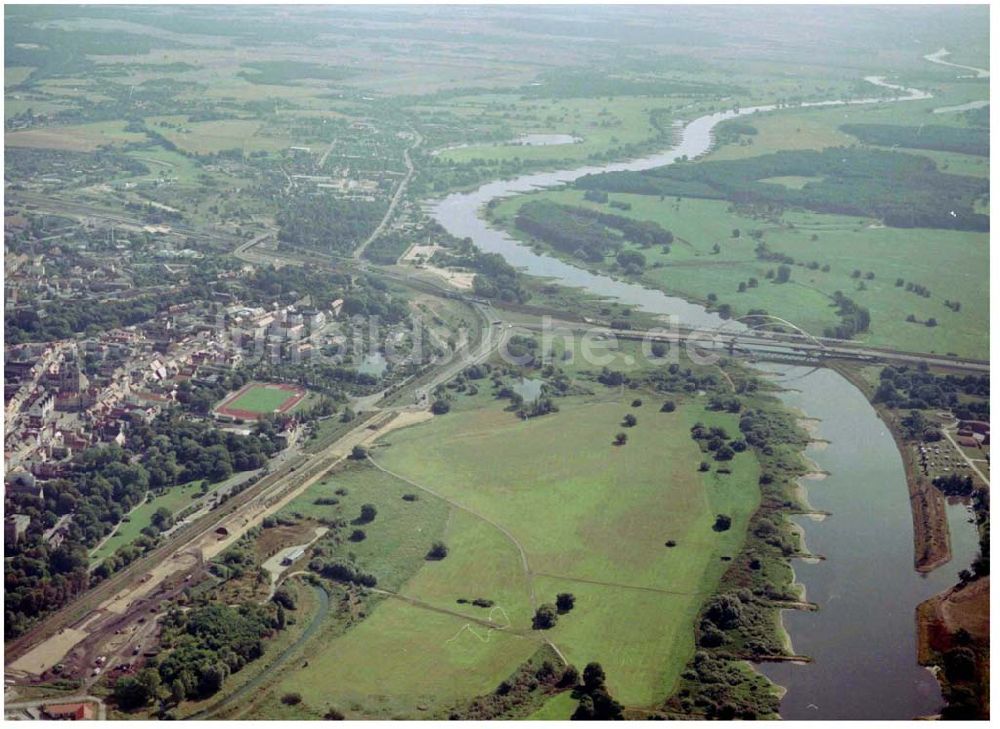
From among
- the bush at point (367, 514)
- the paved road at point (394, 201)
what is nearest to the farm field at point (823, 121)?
the paved road at point (394, 201)

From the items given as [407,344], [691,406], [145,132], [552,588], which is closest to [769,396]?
[691,406]

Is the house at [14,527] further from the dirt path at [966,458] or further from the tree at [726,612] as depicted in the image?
the dirt path at [966,458]

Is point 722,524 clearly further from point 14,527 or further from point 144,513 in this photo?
point 14,527

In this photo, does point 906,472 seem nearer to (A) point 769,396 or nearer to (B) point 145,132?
(A) point 769,396

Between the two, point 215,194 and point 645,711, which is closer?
point 645,711

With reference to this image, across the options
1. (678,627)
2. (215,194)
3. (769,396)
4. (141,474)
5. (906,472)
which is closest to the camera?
(678,627)

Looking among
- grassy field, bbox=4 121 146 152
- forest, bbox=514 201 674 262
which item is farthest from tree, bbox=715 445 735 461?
grassy field, bbox=4 121 146 152
